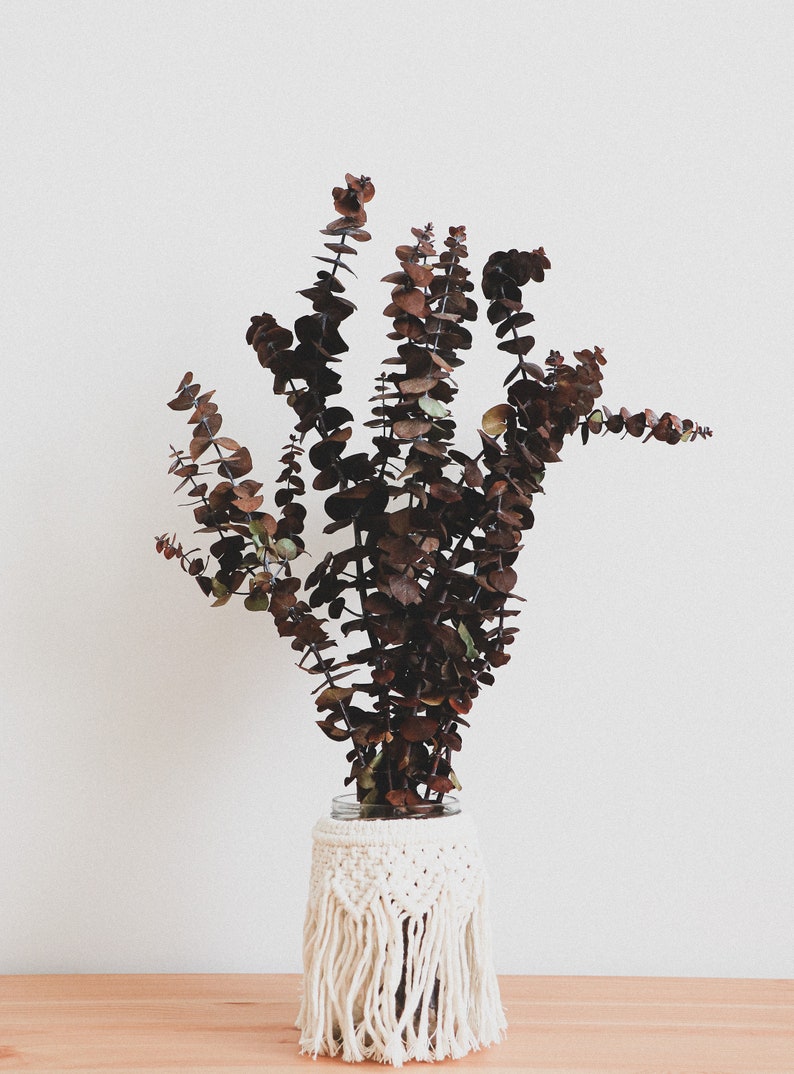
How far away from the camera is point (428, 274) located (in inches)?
31.9

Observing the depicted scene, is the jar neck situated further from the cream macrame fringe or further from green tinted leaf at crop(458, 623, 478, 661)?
green tinted leaf at crop(458, 623, 478, 661)

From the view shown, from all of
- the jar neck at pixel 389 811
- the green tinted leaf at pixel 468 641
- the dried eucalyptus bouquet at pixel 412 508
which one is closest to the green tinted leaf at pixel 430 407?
the dried eucalyptus bouquet at pixel 412 508

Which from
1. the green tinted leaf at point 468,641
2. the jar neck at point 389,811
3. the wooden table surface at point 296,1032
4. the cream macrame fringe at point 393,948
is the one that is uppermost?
the green tinted leaf at point 468,641

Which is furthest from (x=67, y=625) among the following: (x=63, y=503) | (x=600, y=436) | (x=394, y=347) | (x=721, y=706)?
(x=721, y=706)

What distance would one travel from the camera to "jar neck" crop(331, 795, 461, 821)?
0.85 m

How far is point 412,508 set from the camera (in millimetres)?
845

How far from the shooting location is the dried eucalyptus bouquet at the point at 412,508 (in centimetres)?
83

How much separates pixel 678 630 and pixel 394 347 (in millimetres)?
437

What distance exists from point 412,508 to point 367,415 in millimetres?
264

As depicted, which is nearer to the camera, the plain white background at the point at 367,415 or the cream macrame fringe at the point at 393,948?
the cream macrame fringe at the point at 393,948

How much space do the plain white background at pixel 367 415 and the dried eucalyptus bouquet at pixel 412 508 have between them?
0.20m

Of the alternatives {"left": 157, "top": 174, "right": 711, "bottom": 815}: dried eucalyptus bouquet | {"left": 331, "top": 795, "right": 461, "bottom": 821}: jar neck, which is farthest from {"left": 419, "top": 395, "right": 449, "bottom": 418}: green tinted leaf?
{"left": 331, "top": 795, "right": 461, "bottom": 821}: jar neck

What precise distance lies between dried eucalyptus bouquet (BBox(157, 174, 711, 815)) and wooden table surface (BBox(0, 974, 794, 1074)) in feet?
0.73

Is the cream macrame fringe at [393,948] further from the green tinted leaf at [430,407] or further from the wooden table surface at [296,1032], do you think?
the green tinted leaf at [430,407]
